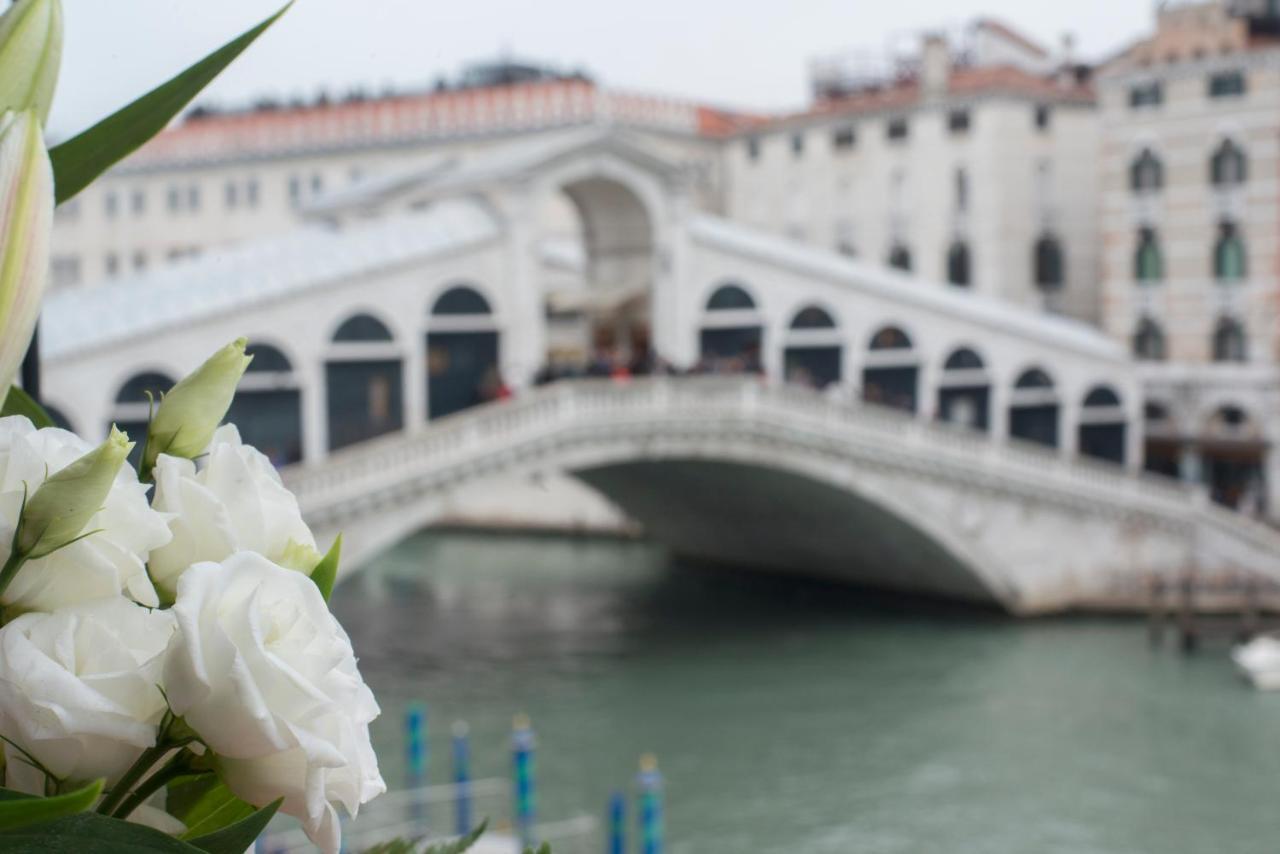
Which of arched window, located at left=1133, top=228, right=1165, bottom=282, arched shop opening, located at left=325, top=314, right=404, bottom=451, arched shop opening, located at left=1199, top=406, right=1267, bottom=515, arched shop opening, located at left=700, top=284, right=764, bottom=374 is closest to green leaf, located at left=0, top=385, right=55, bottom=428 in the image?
arched shop opening, located at left=325, top=314, right=404, bottom=451

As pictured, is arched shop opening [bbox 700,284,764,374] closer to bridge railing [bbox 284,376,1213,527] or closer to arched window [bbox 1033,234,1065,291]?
bridge railing [bbox 284,376,1213,527]

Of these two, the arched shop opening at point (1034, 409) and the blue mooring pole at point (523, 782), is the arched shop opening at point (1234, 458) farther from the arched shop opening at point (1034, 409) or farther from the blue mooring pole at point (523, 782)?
the blue mooring pole at point (523, 782)

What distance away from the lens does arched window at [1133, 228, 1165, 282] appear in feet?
64.1

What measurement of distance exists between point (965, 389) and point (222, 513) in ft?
61.9

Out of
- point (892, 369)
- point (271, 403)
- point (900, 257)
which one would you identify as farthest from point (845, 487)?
point (900, 257)

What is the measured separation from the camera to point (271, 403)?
1502 cm

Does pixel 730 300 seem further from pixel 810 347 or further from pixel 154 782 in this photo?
pixel 154 782

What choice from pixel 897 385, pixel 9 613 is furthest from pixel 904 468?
pixel 9 613

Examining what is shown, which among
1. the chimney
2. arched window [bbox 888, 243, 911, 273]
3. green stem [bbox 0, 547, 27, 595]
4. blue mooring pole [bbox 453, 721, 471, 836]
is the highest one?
the chimney

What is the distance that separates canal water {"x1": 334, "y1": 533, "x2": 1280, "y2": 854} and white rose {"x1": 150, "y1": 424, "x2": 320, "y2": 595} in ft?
31.2

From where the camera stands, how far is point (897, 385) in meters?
19.1

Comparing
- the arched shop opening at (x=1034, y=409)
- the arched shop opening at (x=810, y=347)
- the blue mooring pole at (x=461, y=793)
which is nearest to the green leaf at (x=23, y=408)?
the blue mooring pole at (x=461, y=793)

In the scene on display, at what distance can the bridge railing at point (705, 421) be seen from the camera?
13898 mm

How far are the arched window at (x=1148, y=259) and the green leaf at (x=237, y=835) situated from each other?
1975cm
